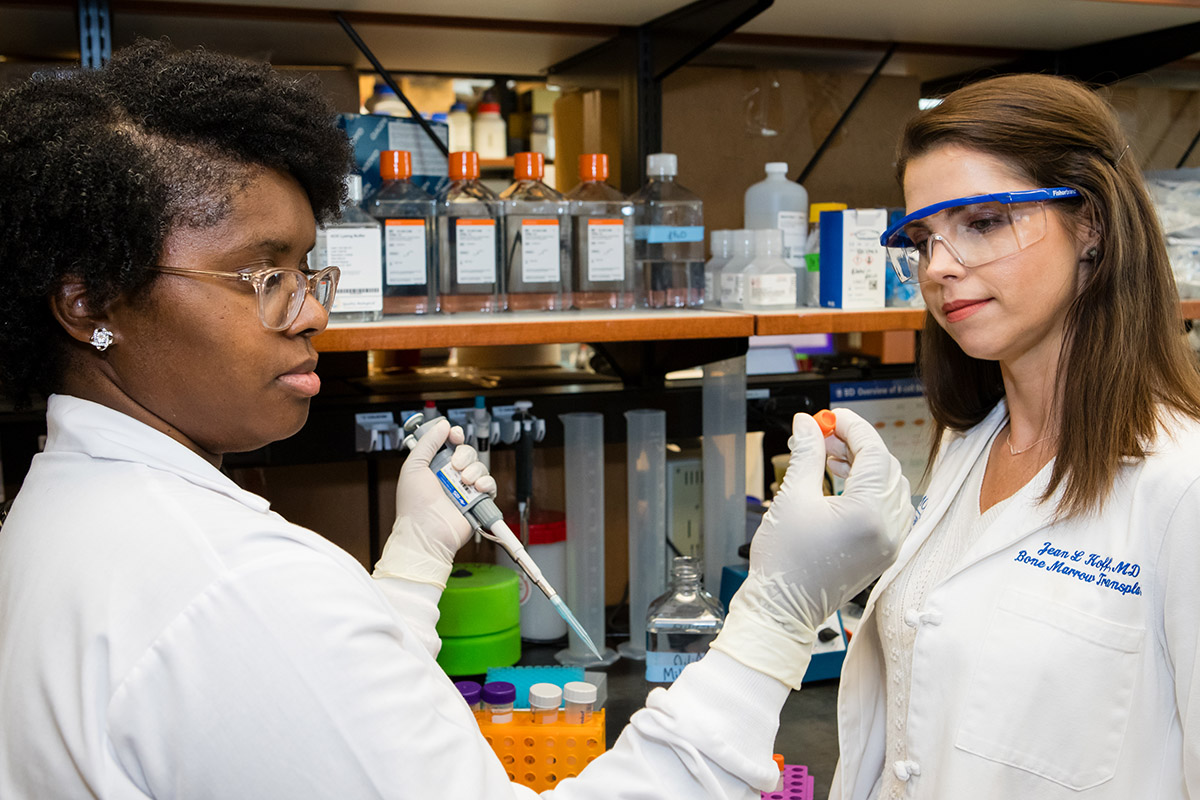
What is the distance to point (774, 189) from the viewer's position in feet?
6.82

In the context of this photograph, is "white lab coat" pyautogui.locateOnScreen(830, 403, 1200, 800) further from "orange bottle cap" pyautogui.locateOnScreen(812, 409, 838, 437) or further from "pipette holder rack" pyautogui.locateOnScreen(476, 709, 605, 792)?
"pipette holder rack" pyautogui.locateOnScreen(476, 709, 605, 792)

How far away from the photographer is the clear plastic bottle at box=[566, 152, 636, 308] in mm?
1827

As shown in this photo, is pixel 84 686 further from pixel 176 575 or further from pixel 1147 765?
pixel 1147 765

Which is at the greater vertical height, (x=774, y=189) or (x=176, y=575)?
(x=774, y=189)

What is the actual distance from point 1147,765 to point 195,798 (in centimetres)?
97

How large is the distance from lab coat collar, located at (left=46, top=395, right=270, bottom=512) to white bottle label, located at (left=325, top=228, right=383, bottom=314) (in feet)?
2.58

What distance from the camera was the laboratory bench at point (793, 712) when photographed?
5.21ft

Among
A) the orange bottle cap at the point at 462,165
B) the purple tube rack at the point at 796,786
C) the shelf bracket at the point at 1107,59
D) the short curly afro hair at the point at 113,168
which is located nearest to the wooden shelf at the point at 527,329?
the orange bottle cap at the point at 462,165

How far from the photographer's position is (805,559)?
1.12 metres

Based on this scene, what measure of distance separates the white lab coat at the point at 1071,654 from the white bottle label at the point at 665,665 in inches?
25.8

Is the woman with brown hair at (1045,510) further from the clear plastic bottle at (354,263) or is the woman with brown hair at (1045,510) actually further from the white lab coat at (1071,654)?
the clear plastic bottle at (354,263)

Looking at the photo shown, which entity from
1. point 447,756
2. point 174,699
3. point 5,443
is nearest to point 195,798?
point 174,699

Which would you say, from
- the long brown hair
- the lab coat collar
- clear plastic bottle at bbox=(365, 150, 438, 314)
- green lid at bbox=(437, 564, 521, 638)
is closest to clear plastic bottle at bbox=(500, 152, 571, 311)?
clear plastic bottle at bbox=(365, 150, 438, 314)

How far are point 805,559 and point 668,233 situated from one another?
943 mm
